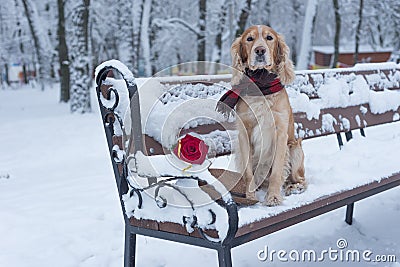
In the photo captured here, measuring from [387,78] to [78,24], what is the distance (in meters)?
10.4

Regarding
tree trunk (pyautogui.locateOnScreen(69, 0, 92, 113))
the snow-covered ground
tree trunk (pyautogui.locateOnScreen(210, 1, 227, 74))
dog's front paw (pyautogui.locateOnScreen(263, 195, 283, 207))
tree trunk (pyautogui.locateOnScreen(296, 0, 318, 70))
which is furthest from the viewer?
tree trunk (pyautogui.locateOnScreen(210, 1, 227, 74))

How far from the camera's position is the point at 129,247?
334cm

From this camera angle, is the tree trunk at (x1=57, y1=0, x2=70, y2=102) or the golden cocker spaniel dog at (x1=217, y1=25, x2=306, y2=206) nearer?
the golden cocker spaniel dog at (x1=217, y1=25, x2=306, y2=206)

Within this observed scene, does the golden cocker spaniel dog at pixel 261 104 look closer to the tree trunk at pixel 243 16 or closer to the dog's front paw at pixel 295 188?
the dog's front paw at pixel 295 188

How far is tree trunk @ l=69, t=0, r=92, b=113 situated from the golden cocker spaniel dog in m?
12.0

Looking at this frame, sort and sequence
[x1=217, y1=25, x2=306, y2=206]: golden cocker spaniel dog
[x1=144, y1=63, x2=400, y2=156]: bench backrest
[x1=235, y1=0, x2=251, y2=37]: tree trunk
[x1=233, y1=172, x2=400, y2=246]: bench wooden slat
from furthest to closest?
1. [x1=235, y1=0, x2=251, y2=37]: tree trunk
2. [x1=144, y1=63, x2=400, y2=156]: bench backrest
3. [x1=217, y1=25, x2=306, y2=206]: golden cocker spaniel dog
4. [x1=233, y1=172, x2=400, y2=246]: bench wooden slat

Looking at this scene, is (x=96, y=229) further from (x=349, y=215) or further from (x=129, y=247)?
(x=349, y=215)

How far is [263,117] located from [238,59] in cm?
40

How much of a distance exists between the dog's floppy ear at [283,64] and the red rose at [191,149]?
3.16 feet

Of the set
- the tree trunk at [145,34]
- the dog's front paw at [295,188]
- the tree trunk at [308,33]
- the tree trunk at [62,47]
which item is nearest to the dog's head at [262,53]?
the dog's front paw at [295,188]

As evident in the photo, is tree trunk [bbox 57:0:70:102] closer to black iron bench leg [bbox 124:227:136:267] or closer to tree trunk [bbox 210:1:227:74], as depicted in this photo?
tree trunk [bbox 210:1:227:74]

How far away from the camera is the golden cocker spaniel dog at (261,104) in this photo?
3.38m

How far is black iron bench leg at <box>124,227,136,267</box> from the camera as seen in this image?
10.9 ft

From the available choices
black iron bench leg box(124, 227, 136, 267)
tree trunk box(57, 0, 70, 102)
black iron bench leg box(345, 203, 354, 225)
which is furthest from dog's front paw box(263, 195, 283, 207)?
tree trunk box(57, 0, 70, 102)
